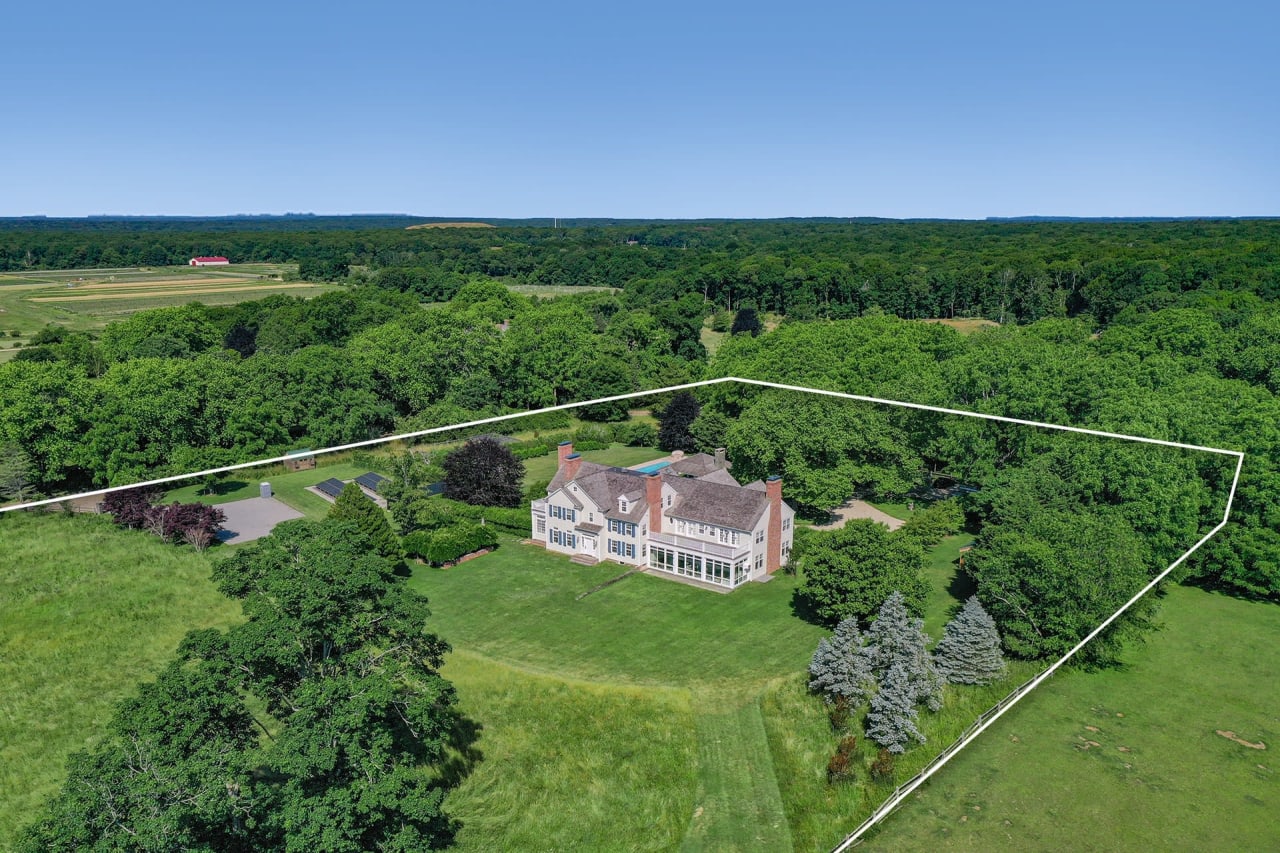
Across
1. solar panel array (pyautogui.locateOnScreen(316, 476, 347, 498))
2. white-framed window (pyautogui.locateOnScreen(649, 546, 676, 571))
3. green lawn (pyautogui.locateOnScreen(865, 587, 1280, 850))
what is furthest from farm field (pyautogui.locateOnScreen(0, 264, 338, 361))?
green lawn (pyautogui.locateOnScreen(865, 587, 1280, 850))

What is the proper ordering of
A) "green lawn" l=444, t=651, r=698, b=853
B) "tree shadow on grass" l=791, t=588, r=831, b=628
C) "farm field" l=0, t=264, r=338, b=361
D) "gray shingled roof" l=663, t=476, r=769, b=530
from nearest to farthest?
"green lawn" l=444, t=651, r=698, b=853 → "tree shadow on grass" l=791, t=588, r=831, b=628 → "gray shingled roof" l=663, t=476, r=769, b=530 → "farm field" l=0, t=264, r=338, b=361

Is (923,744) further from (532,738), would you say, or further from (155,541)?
(155,541)

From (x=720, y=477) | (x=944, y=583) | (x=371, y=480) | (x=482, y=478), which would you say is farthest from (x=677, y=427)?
(x=944, y=583)

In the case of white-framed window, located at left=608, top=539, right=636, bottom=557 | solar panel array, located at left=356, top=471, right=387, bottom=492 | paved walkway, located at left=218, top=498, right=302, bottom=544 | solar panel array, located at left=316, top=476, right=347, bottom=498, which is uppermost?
paved walkway, located at left=218, top=498, right=302, bottom=544

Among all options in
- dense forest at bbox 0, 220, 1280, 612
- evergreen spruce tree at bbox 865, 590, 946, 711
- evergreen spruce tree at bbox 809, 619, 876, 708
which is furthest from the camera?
dense forest at bbox 0, 220, 1280, 612

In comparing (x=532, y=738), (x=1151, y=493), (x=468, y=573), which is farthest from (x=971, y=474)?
(x=532, y=738)

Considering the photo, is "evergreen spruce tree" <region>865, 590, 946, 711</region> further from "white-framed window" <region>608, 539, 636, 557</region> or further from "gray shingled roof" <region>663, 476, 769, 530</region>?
"white-framed window" <region>608, 539, 636, 557</region>

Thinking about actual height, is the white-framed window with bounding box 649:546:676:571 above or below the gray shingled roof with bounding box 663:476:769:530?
below

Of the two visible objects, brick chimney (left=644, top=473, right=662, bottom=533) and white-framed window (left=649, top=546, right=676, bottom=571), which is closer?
white-framed window (left=649, top=546, right=676, bottom=571)
